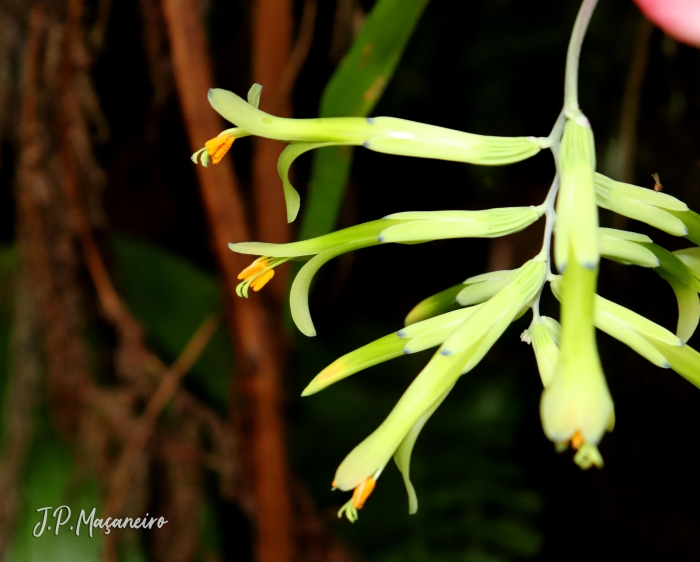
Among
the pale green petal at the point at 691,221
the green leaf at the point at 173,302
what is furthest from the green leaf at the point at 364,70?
the green leaf at the point at 173,302

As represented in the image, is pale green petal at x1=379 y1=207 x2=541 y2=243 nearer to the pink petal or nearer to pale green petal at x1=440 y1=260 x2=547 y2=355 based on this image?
pale green petal at x1=440 y1=260 x2=547 y2=355

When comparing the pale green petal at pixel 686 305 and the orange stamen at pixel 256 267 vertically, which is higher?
the orange stamen at pixel 256 267

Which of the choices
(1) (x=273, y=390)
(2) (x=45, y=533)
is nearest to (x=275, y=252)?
(1) (x=273, y=390)

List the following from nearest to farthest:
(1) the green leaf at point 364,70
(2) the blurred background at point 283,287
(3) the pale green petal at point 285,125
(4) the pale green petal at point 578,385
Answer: (4) the pale green petal at point 578,385
(3) the pale green petal at point 285,125
(1) the green leaf at point 364,70
(2) the blurred background at point 283,287

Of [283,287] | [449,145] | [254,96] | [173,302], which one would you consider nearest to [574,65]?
[449,145]

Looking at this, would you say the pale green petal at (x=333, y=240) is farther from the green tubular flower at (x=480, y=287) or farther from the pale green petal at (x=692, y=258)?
the pale green petal at (x=692, y=258)

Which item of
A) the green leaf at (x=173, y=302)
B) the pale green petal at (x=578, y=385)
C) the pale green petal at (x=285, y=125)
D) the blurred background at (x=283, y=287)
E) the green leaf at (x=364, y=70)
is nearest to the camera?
the pale green petal at (x=578, y=385)

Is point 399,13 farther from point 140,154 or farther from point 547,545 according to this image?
point 547,545
